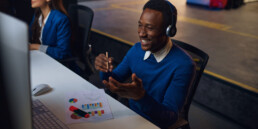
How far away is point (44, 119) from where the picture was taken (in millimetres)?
1179

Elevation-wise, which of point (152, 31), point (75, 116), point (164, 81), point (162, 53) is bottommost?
point (75, 116)

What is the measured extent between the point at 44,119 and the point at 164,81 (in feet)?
2.10

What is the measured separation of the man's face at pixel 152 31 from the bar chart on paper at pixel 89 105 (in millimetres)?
376

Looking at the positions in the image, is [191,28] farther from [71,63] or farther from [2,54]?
[2,54]

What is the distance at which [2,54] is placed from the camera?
22.4 inches

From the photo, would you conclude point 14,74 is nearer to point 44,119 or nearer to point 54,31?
point 44,119

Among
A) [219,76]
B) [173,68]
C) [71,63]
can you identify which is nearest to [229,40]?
[219,76]

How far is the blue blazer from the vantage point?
216cm

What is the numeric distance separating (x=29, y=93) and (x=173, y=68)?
3.01 feet

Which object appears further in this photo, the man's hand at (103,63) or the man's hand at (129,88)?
the man's hand at (103,63)

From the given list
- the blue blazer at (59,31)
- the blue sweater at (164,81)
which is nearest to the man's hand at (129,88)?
the blue sweater at (164,81)

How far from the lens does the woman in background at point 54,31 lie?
2.14 m

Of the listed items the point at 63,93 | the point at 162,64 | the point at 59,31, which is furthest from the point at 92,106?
the point at 59,31

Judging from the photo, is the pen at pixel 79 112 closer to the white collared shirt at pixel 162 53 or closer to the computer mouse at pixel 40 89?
the computer mouse at pixel 40 89
